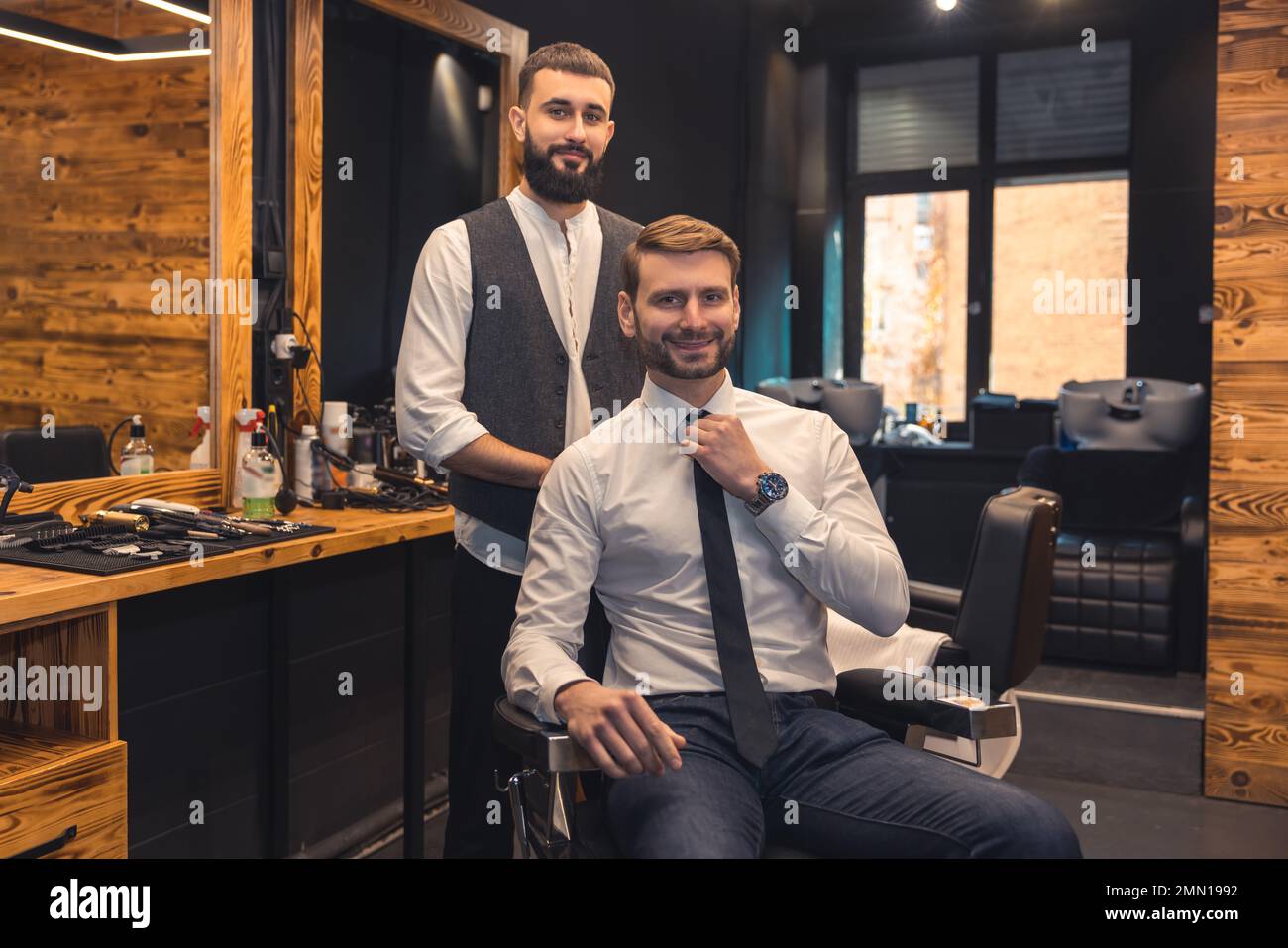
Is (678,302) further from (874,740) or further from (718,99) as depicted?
(718,99)

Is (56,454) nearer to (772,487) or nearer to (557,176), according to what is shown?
(557,176)

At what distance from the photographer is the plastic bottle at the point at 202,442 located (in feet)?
8.59

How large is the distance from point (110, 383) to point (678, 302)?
1436mm

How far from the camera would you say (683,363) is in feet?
5.45

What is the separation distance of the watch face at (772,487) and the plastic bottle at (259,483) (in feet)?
4.44

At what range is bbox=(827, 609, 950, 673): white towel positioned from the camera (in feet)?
6.69

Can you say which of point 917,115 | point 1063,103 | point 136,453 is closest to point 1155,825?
point 136,453

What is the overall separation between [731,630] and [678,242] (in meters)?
0.54

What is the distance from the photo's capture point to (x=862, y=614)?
5.39ft

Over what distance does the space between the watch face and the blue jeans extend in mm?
279

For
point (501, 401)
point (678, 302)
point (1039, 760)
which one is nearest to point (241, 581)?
point (501, 401)

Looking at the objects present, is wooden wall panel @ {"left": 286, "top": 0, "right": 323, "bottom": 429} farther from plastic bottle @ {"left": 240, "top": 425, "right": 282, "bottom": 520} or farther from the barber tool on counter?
plastic bottle @ {"left": 240, "top": 425, "right": 282, "bottom": 520}

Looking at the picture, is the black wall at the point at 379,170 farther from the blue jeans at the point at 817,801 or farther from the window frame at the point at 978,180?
the window frame at the point at 978,180

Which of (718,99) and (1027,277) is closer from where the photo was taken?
(718,99)
